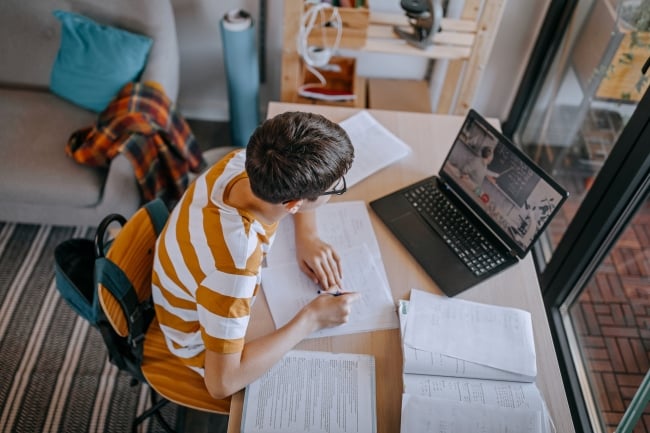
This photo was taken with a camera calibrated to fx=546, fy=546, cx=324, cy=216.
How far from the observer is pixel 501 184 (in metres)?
1.32

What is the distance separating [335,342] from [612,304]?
1164 millimetres

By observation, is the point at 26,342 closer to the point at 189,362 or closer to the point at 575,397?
the point at 189,362

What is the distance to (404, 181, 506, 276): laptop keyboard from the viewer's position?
4.42ft

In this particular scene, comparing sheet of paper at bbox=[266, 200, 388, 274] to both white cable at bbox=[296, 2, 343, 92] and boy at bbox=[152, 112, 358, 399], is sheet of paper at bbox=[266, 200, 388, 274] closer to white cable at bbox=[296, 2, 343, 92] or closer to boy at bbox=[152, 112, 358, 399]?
boy at bbox=[152, 112, 358, 399]

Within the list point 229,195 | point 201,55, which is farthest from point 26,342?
point 201,55

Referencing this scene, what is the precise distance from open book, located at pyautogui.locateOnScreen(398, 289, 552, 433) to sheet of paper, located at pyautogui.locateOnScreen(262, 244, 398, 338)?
0.17ft

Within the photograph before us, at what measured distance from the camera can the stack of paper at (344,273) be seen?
1225mm

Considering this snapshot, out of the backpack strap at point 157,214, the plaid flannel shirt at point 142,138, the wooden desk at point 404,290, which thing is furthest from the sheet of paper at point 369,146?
the plaid flannel shirt at point 142,138

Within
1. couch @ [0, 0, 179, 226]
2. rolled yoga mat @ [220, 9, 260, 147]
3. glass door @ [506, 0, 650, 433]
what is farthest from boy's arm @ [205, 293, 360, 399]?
rolled yoga mat @ [220, 9, 260, 147]

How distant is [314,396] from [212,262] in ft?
1.11

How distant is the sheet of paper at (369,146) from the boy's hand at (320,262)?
0.26 meters

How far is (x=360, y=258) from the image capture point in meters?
1.33

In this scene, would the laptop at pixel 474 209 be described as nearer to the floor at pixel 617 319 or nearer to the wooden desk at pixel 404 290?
the wooden desk at pixel 404 290

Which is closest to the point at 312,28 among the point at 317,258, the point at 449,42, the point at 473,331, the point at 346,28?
the point at 346,28
